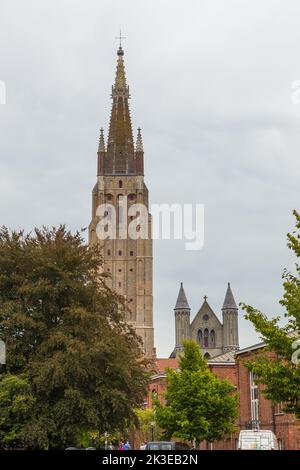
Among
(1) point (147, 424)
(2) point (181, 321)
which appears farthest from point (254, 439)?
(2) point (181, 321)

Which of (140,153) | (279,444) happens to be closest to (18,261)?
(279,444)

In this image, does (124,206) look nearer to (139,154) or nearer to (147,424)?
(139,154)

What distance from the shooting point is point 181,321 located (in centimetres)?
13938

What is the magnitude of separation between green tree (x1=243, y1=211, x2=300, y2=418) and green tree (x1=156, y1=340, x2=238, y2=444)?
75.2ft

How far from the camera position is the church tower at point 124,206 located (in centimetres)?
13012

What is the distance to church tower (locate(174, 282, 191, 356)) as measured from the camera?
13812 cm

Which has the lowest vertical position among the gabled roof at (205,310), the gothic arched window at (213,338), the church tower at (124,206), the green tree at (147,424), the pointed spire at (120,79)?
the green tree at (147,424)

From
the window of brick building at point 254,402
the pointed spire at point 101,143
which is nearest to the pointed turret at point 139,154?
the pointed spire at point 101,143

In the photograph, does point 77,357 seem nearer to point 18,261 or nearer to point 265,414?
point 18,261

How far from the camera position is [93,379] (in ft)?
121

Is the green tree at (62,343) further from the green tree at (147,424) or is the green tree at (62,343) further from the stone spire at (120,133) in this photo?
the stone spire at (120,133)

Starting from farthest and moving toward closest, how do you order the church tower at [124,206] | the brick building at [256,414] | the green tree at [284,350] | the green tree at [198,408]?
the church tower at [124,206] → the green tree at [198,408] → the brick building at [256,414] → the green tree at [284,350]

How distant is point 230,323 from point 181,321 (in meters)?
9.37

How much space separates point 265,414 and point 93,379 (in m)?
16.7
